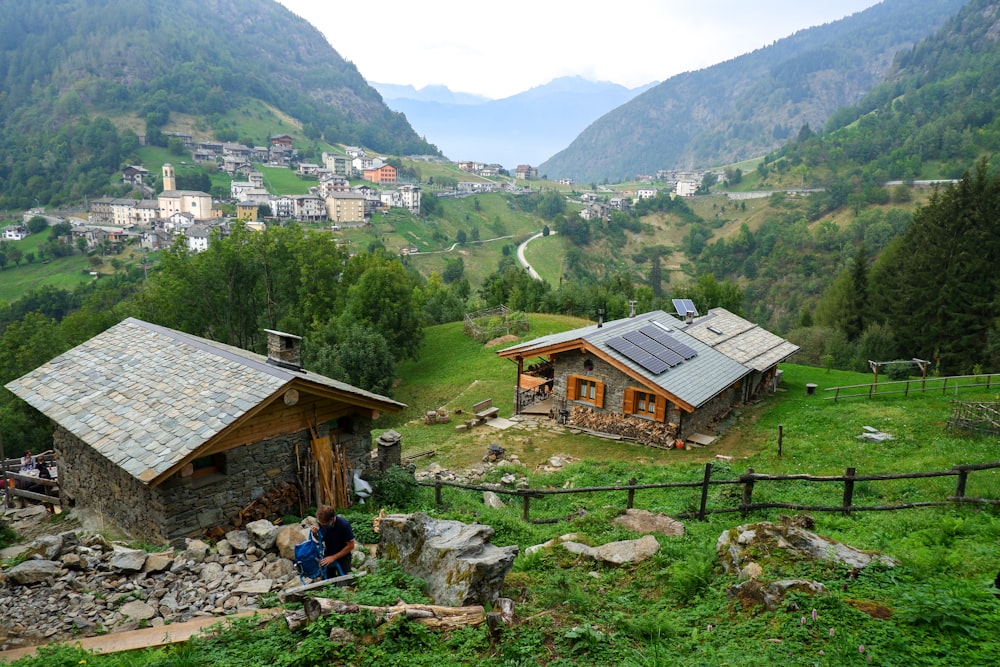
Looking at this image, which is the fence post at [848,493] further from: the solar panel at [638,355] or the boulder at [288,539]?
the solar panel at [638,355]

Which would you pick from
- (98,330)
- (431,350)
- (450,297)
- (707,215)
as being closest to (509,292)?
(450,297)

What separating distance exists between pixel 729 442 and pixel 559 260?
10819cm

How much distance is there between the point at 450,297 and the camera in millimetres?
55844

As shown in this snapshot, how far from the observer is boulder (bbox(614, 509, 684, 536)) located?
11222 millimetres

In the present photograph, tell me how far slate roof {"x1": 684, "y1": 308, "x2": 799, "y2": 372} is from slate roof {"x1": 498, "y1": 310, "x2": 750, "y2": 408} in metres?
1.11

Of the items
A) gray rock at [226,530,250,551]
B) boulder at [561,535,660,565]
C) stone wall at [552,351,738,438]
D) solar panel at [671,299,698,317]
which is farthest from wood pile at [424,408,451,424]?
boulder at [561,535,660,565]

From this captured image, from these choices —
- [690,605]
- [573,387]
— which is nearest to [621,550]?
[690,605]

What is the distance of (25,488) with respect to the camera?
16.9 meters

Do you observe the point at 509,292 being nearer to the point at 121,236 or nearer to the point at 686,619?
the point at 686,619

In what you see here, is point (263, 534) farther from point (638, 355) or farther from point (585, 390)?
point (638, 355)

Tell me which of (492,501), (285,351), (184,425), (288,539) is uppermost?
(285,351)

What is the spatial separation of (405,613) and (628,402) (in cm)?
1822

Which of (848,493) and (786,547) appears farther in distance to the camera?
(848,493)

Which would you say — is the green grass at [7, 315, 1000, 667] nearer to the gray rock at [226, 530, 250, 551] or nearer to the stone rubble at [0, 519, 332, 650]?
the stone rubble at [0, 519, 332, 650]
